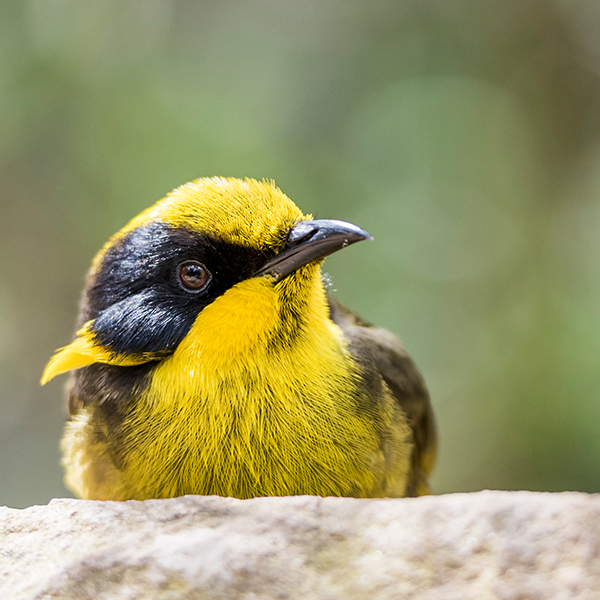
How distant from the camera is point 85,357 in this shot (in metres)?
2.33

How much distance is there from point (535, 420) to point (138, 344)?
4.64 metres

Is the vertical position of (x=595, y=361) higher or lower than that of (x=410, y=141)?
lower

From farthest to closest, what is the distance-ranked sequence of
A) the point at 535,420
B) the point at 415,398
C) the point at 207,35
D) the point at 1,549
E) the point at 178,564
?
the point at 207,35 < the point at 535,420 < the point at 415,398 < the point at 1,549 < the point at 178,564

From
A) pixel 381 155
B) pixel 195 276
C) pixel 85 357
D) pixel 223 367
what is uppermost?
pixel 381 155

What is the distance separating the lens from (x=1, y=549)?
1.79m

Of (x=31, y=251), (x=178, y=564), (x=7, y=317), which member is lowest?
(x=178, y=564)

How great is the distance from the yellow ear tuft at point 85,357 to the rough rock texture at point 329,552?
1.99 feet

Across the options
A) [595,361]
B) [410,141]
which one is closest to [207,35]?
[410,141]

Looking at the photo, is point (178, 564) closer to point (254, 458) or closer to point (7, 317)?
point (254, 458)

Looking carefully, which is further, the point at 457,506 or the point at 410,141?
the point at 410,141

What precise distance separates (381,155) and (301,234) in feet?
Result: 13.5

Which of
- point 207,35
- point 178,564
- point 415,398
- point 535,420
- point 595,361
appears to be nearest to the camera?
point 178,564

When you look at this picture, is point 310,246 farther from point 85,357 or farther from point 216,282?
point 85,357

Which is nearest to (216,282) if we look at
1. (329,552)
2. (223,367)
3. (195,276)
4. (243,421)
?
(195,276)
